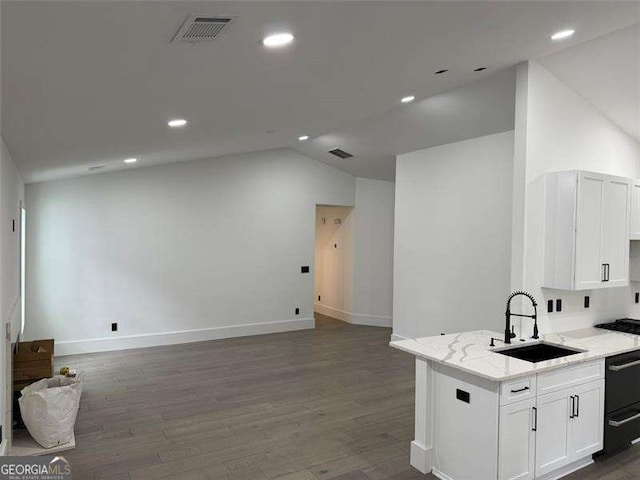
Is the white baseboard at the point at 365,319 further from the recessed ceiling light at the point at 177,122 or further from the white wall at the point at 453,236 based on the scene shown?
the recessed ceiling light at the point at 177,122

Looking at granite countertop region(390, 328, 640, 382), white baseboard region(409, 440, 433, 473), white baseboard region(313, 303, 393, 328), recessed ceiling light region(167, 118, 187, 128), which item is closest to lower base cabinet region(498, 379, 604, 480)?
granite countertop region(390, 328, 640, 382)

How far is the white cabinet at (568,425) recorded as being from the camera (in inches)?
114

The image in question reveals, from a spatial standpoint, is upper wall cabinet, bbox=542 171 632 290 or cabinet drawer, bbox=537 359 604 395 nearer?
cabinet drawer, bbox=537 359 604 395

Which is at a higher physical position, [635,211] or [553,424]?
[635,211]

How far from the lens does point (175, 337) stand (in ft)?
22.6

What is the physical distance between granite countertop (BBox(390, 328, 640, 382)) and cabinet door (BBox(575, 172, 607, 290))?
1.48 ft

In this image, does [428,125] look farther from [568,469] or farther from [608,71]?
[568,469]

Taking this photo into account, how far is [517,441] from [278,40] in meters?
2.73

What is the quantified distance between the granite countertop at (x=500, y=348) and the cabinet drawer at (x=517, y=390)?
0.23 feet

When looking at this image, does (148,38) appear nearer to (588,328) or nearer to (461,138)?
(588,328)

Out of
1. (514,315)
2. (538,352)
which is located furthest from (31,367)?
(538,352)

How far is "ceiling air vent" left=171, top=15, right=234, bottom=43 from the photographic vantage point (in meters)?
1.82

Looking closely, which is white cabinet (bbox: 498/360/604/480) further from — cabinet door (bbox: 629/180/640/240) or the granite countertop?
cabinet door (bbox: 629/180/640/240)

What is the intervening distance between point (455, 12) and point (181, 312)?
5.91 meters
